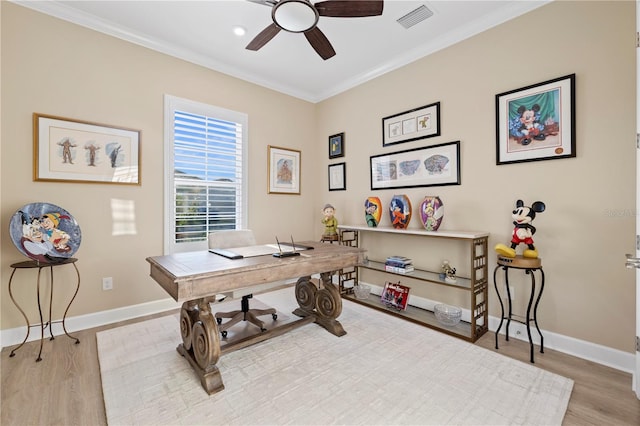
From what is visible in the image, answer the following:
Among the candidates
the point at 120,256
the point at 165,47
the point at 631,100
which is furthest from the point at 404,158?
the point at 120,256

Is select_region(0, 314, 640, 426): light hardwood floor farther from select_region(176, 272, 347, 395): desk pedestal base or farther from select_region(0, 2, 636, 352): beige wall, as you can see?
select_region(176, 272, 347, 395): desk pedestal base

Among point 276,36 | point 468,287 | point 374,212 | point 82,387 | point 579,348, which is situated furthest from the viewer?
point 374,212

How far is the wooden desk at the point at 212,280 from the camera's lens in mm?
1657

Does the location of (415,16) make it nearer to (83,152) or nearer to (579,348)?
(579,348)

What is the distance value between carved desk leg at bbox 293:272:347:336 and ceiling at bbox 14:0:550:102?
249 cm

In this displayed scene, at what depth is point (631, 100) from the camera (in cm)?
197

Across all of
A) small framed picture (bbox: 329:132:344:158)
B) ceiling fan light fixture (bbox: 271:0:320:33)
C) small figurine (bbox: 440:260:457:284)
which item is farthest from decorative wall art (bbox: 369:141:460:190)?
ceiling fan light fixture (bbox: 271:0:320:33)

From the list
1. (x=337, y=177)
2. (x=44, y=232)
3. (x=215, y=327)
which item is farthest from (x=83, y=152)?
(x=337, y=177)

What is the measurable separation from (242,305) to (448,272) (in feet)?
6.77

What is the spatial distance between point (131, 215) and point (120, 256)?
0.44m

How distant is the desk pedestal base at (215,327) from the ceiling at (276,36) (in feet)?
8.09

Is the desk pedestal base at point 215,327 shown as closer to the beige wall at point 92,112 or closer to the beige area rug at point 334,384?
the beige area rug at point 334,384

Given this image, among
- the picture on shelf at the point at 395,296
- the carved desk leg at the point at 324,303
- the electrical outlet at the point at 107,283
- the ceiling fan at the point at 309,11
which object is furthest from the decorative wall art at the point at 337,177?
the electrical outlet at the point at 107,283

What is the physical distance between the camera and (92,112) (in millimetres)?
2721
